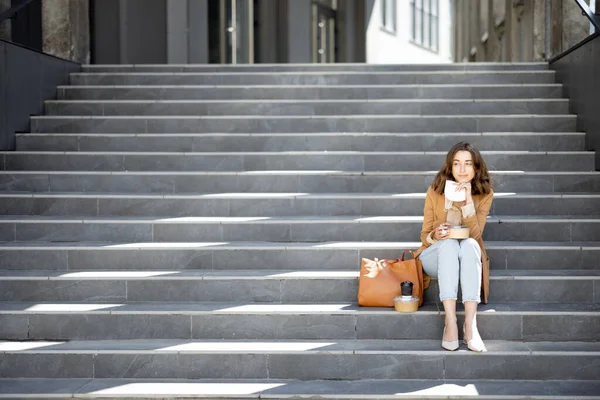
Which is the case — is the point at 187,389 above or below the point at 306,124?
below

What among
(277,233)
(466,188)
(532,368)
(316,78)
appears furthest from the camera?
(316,78)

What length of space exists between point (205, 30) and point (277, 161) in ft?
24.8

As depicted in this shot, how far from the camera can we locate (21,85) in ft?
23.5

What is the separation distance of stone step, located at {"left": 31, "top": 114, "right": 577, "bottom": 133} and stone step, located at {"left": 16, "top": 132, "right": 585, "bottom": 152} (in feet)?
0.66

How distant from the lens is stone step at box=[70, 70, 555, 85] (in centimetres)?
789

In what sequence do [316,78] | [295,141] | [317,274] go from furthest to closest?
[316,78] → [295,141] → [317,274]

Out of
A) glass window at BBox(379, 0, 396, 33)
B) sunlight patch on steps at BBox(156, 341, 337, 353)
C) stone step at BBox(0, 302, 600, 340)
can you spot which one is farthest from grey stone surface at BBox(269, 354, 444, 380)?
glass window at BBox(379, 0, 396, 33)

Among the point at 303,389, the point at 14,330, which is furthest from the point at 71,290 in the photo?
the point at 303,389

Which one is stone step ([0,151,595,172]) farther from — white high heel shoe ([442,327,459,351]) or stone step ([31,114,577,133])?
white high heel shoe ([442,327,459,351])

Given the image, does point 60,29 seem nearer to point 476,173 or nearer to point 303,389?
point 476,173

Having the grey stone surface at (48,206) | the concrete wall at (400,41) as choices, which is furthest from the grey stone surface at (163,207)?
the concrete wall at (400,41)

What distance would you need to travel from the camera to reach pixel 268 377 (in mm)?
4547

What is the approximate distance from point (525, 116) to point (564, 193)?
108 cm

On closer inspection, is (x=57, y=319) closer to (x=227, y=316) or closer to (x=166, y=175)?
(x=227, y=316)
